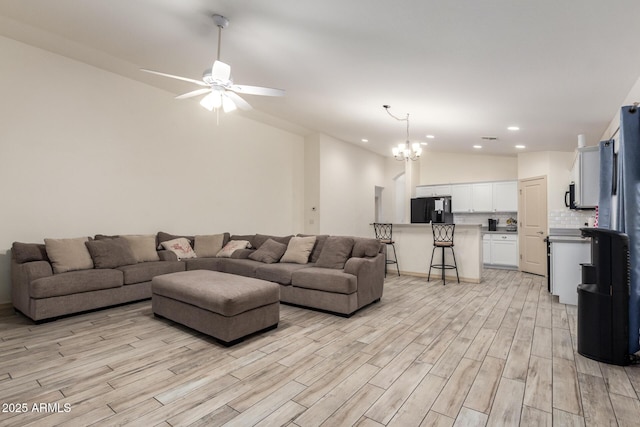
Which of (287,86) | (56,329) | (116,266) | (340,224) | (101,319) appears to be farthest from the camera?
(340,224)

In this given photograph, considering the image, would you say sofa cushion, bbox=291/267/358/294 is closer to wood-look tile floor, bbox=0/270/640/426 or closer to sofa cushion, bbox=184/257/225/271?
wood-look tile floor, bbox=0/270/640/426

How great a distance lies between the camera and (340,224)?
25.5 feet

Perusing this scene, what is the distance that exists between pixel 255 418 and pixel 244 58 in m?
3.63

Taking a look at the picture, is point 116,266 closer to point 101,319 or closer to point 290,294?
point 101,319

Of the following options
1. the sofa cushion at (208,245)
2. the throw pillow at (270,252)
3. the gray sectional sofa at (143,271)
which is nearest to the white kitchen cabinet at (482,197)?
the gray sectional sofa at (143,271)

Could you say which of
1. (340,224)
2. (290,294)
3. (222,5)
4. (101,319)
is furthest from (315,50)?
(340,224)

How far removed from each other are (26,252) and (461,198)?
27.7ft

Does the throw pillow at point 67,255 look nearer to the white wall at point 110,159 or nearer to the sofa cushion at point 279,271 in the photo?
the white wall at point 110,159

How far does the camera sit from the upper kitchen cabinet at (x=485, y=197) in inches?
293

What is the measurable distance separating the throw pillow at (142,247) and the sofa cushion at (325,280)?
7.17ft

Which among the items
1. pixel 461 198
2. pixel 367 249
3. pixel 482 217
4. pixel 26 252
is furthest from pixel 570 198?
pixel 26 252

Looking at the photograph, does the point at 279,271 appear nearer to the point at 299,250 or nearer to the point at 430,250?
the point at 299,250

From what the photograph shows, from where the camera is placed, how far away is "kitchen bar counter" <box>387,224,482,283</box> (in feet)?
18.0

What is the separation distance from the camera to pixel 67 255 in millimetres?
3709
